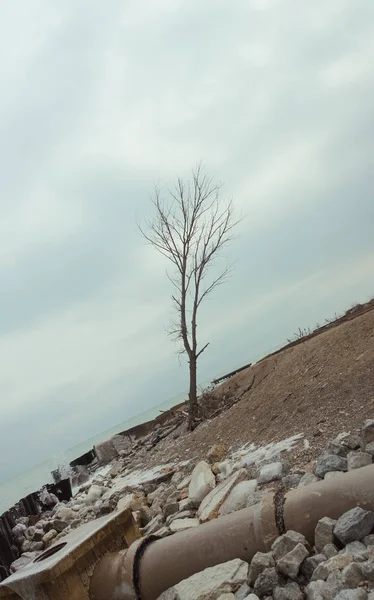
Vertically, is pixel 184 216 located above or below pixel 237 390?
above

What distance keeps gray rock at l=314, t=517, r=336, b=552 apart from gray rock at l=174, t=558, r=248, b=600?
20.1 inches

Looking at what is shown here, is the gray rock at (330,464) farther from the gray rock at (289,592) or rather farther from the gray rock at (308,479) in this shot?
the gray rock at (289,592)

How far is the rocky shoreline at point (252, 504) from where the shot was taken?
9.29 feet

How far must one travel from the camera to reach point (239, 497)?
478 cm

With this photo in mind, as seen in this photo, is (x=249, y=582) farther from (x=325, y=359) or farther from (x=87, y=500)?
(x=87, y=500)

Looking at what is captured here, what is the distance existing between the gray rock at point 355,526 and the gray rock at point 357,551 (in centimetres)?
5

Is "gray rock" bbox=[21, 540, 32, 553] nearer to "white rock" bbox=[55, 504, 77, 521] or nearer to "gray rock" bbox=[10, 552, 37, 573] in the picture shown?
"gray rock" bbox=[10, 552, 37, 573]

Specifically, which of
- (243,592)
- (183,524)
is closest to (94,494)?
(183,524)

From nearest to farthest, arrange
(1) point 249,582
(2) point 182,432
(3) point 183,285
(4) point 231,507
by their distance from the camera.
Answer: (1) point 249,582 → (4) point 231,507 → (2) point 182,432 → (3) point 183,285

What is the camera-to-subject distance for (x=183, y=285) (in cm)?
1228

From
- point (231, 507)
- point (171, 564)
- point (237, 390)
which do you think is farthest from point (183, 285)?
point (171, 564)

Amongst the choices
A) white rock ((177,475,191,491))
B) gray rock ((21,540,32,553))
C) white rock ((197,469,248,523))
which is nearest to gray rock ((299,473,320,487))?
white rock ((197,469,248,523))

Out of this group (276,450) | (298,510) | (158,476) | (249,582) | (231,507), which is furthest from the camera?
(158,476)

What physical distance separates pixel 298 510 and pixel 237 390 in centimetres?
905
